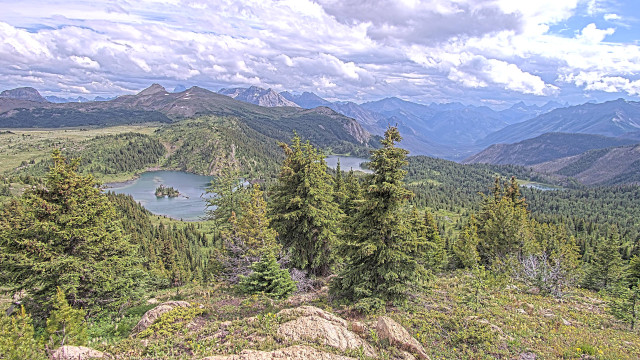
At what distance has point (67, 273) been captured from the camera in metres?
16.8

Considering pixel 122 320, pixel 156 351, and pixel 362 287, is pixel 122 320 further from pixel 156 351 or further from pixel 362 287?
pixel 362 287

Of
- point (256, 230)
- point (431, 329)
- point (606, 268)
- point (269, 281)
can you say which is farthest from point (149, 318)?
point (606, 268)

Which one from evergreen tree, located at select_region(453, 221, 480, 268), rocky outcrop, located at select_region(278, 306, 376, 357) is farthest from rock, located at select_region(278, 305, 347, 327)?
evergreen tree, located at select_region(453, 221, 480, 268)

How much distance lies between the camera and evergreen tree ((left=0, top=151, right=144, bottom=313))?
54.0ft

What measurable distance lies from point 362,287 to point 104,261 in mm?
15043

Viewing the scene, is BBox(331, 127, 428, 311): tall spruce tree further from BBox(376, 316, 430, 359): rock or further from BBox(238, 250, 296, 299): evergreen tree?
BBox(376, 316, 430, 359): rock

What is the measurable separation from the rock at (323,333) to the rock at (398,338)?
92cm

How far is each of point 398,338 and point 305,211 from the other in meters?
14.2

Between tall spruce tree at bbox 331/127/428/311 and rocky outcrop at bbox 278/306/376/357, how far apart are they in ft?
14.1

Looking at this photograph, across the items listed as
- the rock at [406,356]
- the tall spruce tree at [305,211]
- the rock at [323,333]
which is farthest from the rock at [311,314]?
the tall spruce tree at [305,211]

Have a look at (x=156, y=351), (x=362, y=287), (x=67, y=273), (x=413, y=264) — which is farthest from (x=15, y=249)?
(x=413, y=264)

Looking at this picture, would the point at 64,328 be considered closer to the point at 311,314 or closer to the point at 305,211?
the point at 311,314

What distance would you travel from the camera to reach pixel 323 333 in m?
12.2

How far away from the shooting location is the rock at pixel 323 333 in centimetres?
1180
